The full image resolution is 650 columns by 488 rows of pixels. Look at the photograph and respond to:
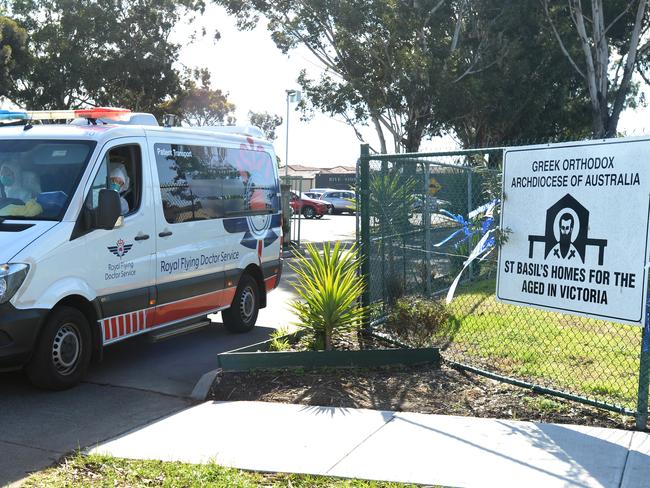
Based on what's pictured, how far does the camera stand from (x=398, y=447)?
4.93 metres

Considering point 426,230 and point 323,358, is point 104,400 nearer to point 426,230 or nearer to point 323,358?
point 323,358

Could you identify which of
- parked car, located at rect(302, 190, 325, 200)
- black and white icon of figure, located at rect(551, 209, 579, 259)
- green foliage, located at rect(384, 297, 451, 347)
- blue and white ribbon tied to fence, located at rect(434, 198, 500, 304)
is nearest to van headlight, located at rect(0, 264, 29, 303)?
green foliage, located at rect(384, 297, 451, 347)

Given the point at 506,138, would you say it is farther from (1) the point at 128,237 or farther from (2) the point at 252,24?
(1) the point at 128,237

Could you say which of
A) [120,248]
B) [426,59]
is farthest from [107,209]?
[426,59]

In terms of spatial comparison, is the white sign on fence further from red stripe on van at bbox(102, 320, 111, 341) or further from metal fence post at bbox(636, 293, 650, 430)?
red stripe on van at bbox(102, 320, 111, 341)

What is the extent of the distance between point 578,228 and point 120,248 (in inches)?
165

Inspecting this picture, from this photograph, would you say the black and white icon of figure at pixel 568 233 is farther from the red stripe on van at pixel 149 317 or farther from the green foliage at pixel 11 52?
the green foliage at pixel 11 52

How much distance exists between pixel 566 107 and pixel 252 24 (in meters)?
14.4

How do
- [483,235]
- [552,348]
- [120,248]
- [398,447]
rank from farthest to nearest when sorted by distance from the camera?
1. [552,348]
2. [120,248]
3. [483,235]
4. [398,447]

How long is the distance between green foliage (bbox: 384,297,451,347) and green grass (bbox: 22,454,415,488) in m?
3.03

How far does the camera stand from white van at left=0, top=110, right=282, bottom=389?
605cm

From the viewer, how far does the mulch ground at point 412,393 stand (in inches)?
223

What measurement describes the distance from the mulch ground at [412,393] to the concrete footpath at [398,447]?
0.77 feet

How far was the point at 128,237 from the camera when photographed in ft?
23.0
